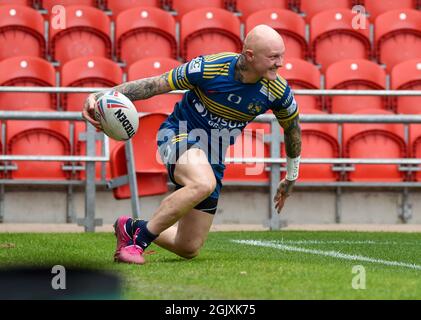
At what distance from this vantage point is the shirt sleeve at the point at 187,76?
6734 mm

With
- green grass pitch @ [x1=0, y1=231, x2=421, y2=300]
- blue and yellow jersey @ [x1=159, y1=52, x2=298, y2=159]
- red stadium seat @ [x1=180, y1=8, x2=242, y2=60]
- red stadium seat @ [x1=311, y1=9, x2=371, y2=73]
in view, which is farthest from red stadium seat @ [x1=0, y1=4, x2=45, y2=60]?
blue and yellow jersey @ [x1=159, y1=52, x2=298, y2=159]

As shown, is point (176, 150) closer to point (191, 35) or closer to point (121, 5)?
point (191, 35)

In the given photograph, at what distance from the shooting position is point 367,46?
45.2 feet

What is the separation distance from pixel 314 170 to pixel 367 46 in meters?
2.87

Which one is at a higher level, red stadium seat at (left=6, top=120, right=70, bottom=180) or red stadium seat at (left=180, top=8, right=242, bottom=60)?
red stadium seat at (left=180, top=8, right=242, bottom=60)

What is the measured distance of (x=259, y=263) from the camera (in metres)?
6.70

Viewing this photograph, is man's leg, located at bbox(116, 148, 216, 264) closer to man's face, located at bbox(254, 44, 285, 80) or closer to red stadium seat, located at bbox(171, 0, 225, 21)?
man's face, located at bbox(254, 44, 285, 80)

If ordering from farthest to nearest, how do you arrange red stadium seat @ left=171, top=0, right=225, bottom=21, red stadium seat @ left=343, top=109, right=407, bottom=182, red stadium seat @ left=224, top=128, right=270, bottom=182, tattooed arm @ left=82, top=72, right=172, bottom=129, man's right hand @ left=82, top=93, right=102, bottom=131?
red stadium seat @ left=171, top=0, right=225, bottom=21
red stadium seat @ left=343, top=109, right=407, bottom=182
red stadium seat @ left=224, top=128, right=270, bottom=182
tattooed arm @ left=82, top=72, right=172, bottom=129
man's right hand @ left=82, top=93, right=102, bottom=131

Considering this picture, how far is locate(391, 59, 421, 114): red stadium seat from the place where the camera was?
12555 millimetres

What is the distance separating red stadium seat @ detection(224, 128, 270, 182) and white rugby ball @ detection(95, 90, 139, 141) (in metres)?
3.76

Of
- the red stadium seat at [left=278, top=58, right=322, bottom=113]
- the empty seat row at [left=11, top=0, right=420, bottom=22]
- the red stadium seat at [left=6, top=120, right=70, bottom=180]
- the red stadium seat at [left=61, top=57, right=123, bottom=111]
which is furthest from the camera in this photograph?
the empty seat row at [left=11, top=0, right=420, bottom=22]

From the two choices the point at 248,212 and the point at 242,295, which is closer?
the point at 242,295

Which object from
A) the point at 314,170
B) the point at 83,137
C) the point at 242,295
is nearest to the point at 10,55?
the point at 83,137

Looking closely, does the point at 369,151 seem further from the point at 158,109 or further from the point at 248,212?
the point at 158,109
